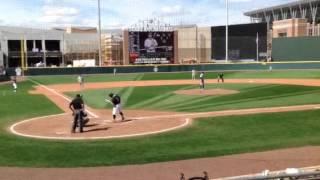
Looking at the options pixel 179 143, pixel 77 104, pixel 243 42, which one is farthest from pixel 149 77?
pixel 179 143

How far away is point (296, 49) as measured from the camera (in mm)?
83375

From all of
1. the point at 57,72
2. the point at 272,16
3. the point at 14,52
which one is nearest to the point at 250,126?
the point at 57,72

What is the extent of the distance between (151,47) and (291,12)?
8133cm

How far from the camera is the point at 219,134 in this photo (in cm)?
1917

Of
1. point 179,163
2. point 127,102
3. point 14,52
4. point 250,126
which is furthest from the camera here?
point 14,52

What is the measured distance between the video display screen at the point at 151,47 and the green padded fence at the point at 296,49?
20.6 meters

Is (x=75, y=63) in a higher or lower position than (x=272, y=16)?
lower

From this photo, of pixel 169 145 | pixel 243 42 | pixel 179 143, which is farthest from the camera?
pixel 243 42

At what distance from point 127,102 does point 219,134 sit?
1486 centimetres

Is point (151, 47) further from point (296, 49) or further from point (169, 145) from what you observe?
point (169, 145)

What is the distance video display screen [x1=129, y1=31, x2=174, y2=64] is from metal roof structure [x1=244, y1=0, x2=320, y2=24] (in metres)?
64.8

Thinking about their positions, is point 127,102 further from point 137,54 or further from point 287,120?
point 137,54

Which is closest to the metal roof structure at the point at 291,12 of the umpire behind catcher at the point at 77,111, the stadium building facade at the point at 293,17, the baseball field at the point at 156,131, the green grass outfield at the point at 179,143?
the stadium building facade at the point at 293,17

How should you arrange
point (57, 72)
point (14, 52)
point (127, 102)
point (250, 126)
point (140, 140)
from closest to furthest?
point (140, 140)
point (250, 126)
point (127, 102)
point (57, 72)
point (14, 52)
